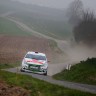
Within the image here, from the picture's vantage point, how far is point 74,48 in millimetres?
81000

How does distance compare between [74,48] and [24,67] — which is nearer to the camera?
[24,67]

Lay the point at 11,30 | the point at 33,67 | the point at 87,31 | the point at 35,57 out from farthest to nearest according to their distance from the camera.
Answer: the point at 11,30
the point at 87,31
the point at 35,57
the point at 33,67

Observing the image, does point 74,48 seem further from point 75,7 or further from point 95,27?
point 75,7

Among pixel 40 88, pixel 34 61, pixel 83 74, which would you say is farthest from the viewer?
pixel 34 61

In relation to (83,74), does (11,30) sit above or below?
above

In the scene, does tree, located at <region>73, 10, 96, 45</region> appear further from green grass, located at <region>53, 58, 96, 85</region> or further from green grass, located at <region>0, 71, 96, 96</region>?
green grass, located at <region>0, 71, 96, 96</region>

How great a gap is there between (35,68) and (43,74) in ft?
2.50

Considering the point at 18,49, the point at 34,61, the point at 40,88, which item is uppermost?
the point at 18,49

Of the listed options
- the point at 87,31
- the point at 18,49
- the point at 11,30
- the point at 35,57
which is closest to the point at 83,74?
the point at 35,57

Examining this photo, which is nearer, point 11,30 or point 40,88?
point 40,88

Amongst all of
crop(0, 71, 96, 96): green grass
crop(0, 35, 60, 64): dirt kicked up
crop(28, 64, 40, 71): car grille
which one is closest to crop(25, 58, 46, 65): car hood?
crop(28, 64, 40, 71): car grille

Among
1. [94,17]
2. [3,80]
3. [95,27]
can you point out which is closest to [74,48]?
[95,27]

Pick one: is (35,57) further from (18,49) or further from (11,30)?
(11,30)

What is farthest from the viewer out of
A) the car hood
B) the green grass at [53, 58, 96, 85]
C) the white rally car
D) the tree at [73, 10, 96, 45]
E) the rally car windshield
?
the tree at [73, 10, 96, 45]
